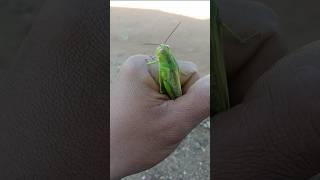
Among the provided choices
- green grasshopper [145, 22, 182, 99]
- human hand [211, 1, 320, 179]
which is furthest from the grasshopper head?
human hand [211, 1, 320, 179]

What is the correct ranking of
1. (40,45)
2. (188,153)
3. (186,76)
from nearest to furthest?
(40,45) < (186,76) < (188,153)

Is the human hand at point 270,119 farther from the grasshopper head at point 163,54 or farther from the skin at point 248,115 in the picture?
the grasshopper head at point 163,54

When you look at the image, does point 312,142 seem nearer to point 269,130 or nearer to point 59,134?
point 269,130

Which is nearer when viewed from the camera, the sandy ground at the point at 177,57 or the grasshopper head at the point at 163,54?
the grasshopper head at the point at 163,54

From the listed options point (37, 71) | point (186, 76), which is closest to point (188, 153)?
point (186, 76)

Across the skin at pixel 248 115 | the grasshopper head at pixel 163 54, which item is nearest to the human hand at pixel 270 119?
the skin at pixel 248 115

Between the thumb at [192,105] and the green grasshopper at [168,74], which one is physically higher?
the green grasshopper at [168,74]
